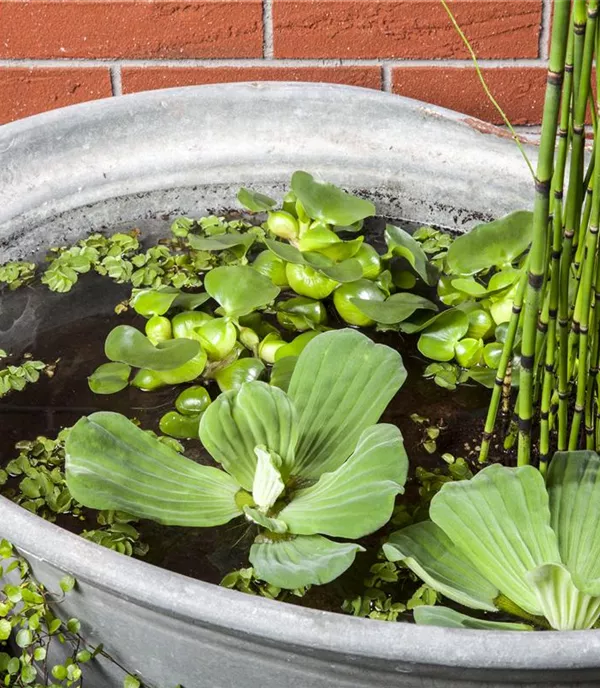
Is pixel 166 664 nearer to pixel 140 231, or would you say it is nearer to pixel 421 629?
pixel 421 629

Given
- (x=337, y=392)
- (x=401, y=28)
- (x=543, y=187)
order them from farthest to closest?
(x=401, y=28), (x=337, y=392), (x=543, y=187)

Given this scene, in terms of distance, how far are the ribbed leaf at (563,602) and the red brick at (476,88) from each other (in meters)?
0.84

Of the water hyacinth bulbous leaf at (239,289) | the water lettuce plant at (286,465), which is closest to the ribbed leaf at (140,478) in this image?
Answer: the water lettuce plant at (286,465)

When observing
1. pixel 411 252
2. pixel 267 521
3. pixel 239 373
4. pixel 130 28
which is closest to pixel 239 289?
pixel 239 373

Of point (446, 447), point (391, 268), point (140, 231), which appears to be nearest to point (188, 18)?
point (140, 231)

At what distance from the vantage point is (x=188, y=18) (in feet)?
4.09

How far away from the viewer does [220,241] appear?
1056 millimetres

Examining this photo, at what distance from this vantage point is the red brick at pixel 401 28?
124cm

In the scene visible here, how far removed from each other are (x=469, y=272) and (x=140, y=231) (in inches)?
16.3

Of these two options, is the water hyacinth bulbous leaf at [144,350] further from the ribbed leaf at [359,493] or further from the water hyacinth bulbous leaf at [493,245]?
the water hyacinth bulbous leaf at [493,245]

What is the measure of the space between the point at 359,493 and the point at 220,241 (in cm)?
45

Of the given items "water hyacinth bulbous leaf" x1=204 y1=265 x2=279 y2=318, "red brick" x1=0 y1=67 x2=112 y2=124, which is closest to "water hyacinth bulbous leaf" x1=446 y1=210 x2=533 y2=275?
"water hyacinth bulbous leaf" x1=204 y1=265 x2=279 y2=318

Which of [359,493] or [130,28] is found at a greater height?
[130,28]

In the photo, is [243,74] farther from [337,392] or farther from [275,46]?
[337,392]
